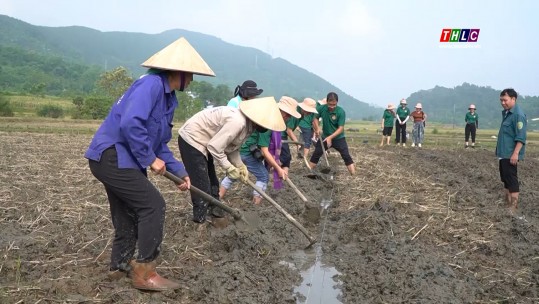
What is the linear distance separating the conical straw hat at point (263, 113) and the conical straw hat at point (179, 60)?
97 centimetres

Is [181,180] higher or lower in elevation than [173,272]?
higher

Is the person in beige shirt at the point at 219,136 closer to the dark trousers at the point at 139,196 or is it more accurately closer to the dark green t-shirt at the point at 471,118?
the dark trousers at the point at 139,196

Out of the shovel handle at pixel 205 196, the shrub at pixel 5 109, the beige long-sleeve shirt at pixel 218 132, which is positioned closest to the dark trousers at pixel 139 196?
the shovel handle at pixel 205 196

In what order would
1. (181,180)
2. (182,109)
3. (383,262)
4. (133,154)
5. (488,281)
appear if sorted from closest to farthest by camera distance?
1. (133,154)
2. (181,180)
3. (488,281)
4. (383,262)
5. (182,109)

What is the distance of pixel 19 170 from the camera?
316 inches

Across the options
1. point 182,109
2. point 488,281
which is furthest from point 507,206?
point 182,109

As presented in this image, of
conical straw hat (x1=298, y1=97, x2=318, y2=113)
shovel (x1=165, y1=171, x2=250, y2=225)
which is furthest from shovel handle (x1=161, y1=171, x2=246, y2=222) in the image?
conical straw hat (x1=298, y1=97, x2=318, y2=113)

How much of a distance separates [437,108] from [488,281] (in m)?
127

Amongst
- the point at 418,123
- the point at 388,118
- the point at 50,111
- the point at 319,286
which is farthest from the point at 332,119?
the point at 50,111

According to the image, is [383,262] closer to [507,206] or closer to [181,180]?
[181,180]

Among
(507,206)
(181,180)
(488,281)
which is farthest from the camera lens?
(507,206)

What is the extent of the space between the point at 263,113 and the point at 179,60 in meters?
1.26

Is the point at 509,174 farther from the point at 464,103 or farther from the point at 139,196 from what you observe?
the point at 464,103

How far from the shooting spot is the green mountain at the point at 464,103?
9362 cm
